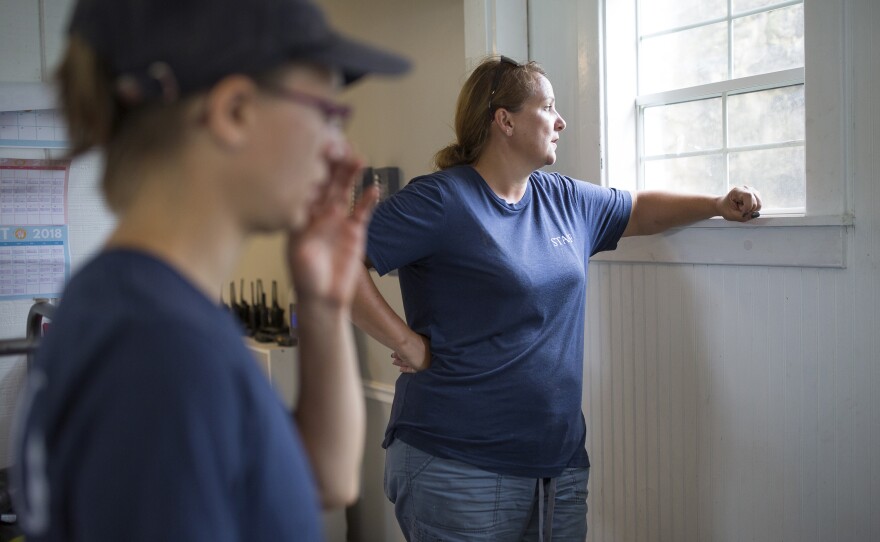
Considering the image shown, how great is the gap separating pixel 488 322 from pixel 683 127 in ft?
3.25

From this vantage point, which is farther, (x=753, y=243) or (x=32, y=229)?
(x=32, y=229)

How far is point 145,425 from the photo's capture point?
2.15 feet

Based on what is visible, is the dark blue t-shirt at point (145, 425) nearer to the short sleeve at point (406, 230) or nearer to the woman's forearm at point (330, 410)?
the woman's forearm at point (330, 410)

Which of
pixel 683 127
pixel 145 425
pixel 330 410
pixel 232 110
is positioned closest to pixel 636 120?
pixel 683 127

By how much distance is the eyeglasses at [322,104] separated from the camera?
77cm

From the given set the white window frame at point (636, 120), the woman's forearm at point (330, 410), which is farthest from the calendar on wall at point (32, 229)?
the woman's forearm at point (330, 410)

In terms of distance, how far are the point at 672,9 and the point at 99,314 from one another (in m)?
2.18

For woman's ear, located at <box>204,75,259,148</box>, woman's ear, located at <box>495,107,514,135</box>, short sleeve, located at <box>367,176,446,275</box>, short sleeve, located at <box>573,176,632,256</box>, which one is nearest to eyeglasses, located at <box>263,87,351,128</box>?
woman's ear, located at <box>204,75,259,148</box>

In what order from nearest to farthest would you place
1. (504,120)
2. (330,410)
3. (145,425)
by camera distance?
1. (145,425)
2. (330,410)
3. (504,120)

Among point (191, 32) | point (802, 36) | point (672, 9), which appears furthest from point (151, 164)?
point (672, 9)

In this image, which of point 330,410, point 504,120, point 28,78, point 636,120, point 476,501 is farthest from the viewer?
point 28,78

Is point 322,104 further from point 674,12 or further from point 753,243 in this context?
point 674,12

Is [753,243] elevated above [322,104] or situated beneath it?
situated beneath

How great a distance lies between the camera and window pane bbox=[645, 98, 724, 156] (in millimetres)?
2311
